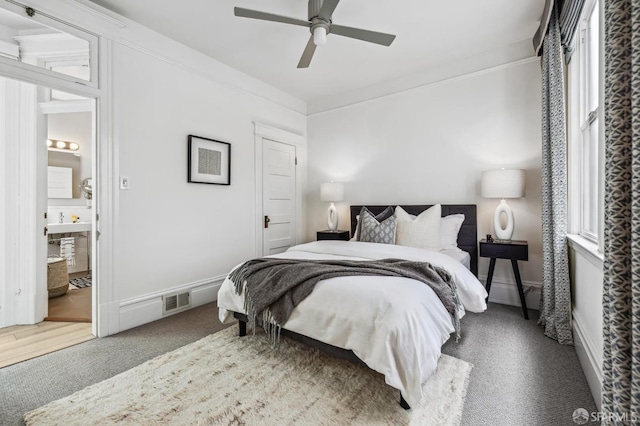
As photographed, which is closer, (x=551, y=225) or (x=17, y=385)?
(x=17, y=385)

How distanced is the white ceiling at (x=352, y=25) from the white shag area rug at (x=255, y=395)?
291 centimetres

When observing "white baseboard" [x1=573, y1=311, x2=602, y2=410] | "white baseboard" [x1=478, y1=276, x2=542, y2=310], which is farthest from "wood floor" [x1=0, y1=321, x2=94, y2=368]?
"white baseboard" [x1=478, y1=276, x2=542, y2=310]

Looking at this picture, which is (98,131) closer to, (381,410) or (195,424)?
(195,424)

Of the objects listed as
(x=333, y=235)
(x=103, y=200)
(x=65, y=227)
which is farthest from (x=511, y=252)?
(x=65, y=227)

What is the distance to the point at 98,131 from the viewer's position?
2541mm

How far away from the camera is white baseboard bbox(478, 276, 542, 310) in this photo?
122 inches

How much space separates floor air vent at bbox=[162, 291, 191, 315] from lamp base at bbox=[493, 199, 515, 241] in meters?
3.40

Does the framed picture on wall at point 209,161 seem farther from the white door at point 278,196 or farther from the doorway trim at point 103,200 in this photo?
the doorway trim at point 103,200

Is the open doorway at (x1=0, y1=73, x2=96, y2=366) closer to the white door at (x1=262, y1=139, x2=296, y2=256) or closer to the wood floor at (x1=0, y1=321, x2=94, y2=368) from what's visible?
the wood floor at (x1=0, y1=321, x2=94, y2=368)

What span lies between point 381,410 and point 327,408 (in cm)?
29

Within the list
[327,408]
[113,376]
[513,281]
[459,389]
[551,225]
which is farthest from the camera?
[513,281]

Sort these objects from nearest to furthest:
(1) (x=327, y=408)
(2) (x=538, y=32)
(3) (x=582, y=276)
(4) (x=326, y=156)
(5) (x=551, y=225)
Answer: (1) (x=327, y=408) < (3) (x=582, y=276) < (5) (x=551, y=225) < (2) (x=538, y=32) < (4) (x=326, y=156)

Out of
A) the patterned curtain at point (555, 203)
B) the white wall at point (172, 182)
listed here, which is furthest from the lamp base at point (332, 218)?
the patterned curtain at point (555, 203)

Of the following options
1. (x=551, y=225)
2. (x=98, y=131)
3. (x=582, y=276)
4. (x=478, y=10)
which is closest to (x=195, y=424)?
(x=98, y=131)
